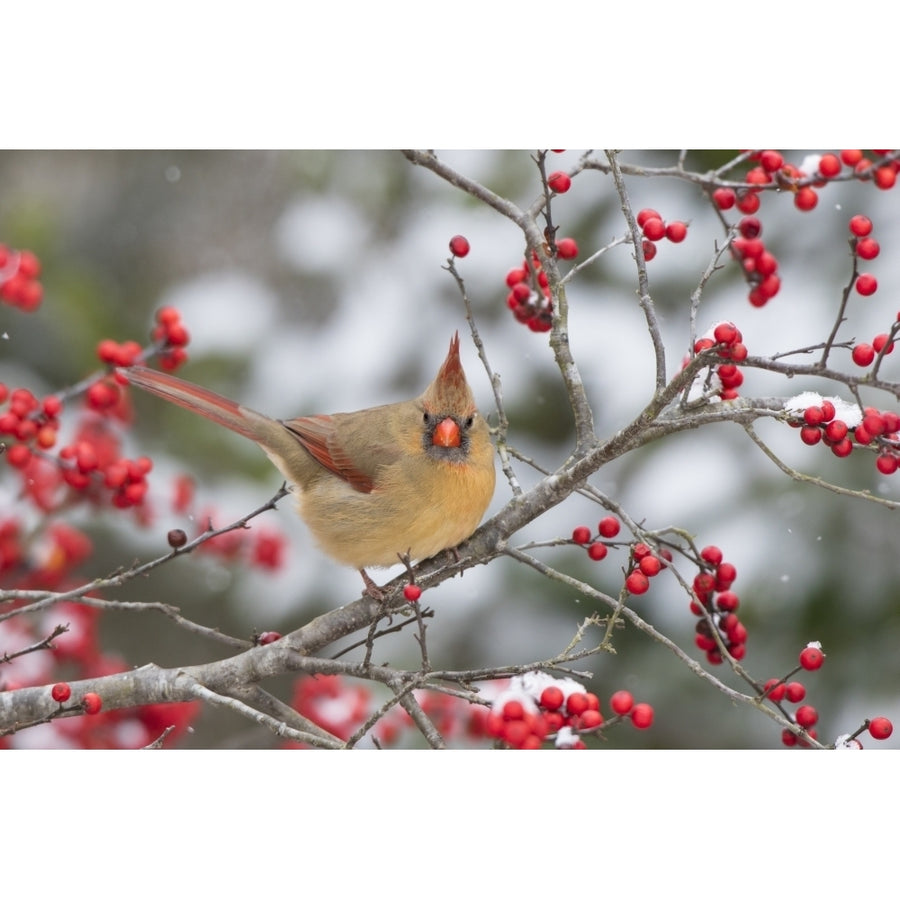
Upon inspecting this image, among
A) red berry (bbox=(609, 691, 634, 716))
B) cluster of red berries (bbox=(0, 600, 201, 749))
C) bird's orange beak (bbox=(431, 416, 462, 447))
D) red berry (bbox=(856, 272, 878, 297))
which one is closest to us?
red berry (bbox=(609, 691, 634, 716))

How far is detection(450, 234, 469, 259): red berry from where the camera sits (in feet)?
8.54

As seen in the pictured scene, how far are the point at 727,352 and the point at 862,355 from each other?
0.37 m

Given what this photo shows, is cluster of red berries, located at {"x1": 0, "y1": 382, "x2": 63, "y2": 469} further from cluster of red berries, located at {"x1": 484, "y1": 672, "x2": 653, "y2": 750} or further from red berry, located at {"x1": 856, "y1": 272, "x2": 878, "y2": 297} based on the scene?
red berry, located at {"x1": 856, "y1": 272, "x2": 878, "y2": 297}

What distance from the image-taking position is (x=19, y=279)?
2553mm

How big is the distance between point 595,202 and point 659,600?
98cm

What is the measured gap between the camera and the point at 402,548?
8.43 ft

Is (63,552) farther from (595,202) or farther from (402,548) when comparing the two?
(595,202)

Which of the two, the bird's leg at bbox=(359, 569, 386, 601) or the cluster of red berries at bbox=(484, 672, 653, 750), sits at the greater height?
the bird's leg at bbox=(359, 569, 386, 601)

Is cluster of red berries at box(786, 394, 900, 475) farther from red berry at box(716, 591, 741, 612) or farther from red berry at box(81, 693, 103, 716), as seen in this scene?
red berry at box(81, 693, 103, 716)

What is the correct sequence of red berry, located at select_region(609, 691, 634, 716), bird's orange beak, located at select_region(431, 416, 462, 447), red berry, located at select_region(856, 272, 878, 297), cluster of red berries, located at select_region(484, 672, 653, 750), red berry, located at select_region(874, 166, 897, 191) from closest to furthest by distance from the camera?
cluster of red berries, located at select_region(484, 672, 653, 750) → red berry, located at select_region(609, 691, 634, 716) → red berry, located at select_region(856, 272, 878, 297) → red berry, located at select_region(874, 166, 897, 191) → bird's orange beak, located at select_region(431, 416, 462, 447)

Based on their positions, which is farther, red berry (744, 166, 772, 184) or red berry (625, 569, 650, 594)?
red berry (744, 166, 772, 184)

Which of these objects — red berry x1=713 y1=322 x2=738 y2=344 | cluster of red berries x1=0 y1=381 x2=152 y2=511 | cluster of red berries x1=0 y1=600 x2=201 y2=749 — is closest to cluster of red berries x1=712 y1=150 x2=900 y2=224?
red berry x1=713 y1=322 x2=738 y2=344

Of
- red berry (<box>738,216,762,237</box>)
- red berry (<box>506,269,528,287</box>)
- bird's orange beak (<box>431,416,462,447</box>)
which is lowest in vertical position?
Answer: bird's orange beak (<box>431,416,462,447</box>)
